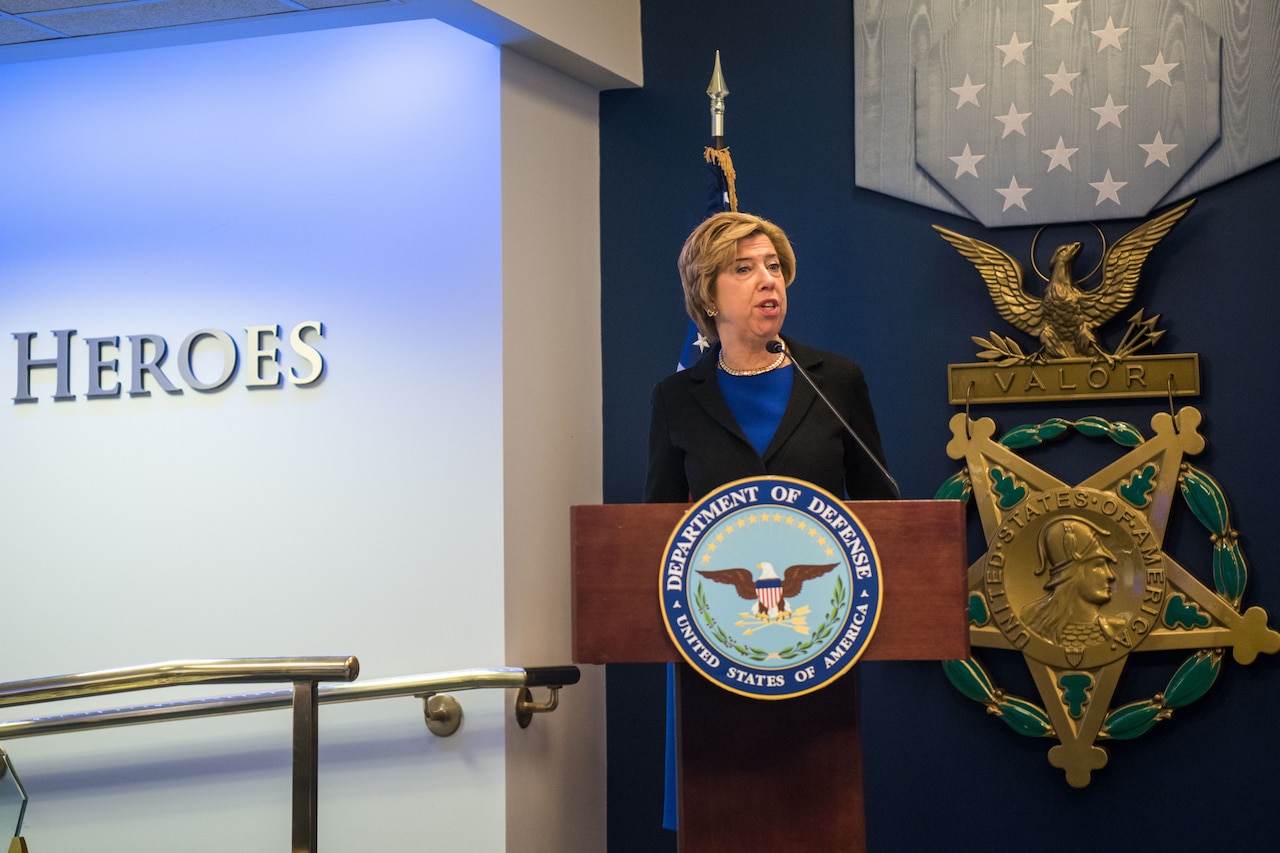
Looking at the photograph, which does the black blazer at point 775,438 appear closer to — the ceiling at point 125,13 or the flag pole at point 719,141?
the flag pole at point 719,141

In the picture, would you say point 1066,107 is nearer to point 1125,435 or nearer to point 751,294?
point 1125,435

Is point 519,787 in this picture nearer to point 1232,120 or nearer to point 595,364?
point 595,364

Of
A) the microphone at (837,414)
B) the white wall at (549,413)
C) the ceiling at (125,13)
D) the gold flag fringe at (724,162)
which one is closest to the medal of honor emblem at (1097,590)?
the gold flag fringe at (724,162)

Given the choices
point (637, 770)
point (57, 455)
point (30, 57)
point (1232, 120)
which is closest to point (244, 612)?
point (57, 455)

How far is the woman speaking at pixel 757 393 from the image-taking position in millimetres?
2447

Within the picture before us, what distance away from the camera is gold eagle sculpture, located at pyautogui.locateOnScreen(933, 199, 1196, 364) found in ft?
11.8

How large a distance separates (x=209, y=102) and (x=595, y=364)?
1.40m

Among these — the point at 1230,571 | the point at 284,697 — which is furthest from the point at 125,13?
the point at 1230,571

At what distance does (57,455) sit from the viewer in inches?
161

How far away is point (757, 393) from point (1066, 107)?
1.75m

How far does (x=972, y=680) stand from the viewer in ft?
12.1

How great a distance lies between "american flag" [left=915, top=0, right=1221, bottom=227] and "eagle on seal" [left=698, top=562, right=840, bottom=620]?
2059 mm

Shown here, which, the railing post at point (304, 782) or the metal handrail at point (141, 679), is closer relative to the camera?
the railing post at point (304, 782)

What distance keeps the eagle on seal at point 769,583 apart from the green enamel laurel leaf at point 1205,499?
1.95 metres
